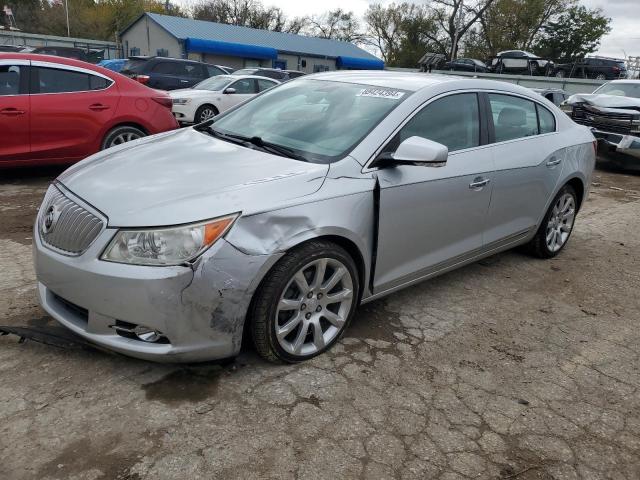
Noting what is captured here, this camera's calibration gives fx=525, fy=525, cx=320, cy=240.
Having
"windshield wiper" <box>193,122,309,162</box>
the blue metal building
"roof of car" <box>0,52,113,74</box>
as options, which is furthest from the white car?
the blue metal building

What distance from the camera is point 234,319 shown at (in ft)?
8.31

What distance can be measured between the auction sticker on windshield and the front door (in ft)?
0.64

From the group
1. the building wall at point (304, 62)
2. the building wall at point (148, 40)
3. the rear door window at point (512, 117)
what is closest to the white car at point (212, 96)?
the rear door window at point (512, 117)

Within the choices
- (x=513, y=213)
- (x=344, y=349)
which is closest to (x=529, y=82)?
(x=513, y=213)

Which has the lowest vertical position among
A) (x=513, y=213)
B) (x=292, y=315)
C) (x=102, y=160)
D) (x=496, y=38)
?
(x=292, y=315)

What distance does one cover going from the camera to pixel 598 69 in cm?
2897

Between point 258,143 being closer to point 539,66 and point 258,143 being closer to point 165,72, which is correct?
point 165,72

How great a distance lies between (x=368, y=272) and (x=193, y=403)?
4.03 ft

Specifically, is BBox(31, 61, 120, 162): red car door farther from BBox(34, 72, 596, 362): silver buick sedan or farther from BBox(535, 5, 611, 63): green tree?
BBox(535, 5, 611, 63): green tree

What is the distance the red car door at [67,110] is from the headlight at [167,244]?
14.6ft

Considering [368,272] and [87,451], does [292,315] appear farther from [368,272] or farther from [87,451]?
[87,451]

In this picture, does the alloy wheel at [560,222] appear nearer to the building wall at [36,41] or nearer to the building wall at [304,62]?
the building wall at [36,41]

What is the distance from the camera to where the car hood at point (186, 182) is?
2.49m

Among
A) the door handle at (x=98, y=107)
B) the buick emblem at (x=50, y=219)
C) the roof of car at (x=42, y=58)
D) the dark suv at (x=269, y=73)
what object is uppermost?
the dark suv at (x=269, y=73)
